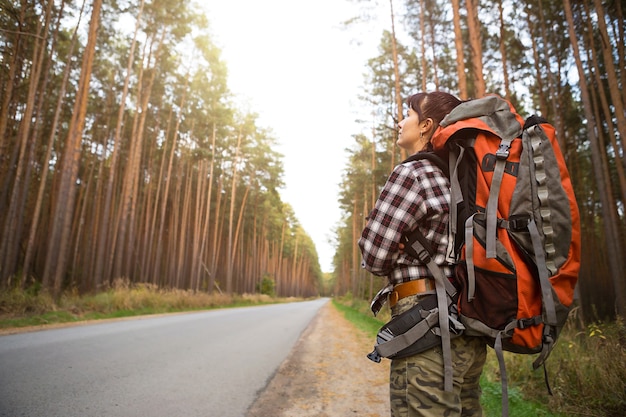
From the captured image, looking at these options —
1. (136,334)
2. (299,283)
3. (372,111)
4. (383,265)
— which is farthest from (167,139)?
(299,283)

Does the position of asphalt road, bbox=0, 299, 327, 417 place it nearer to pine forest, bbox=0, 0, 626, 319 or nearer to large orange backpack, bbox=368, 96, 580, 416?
large orange backpack, bbox=368, 96, 580, 416

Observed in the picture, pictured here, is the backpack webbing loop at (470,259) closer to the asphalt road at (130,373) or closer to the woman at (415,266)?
the woman at (415,266)

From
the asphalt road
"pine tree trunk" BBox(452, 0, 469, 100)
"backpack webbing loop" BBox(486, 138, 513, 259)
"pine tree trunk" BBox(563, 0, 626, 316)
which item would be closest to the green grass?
"backpack webbing loop" BBox(486, 138, 513, 259)

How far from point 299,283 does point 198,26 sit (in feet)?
245

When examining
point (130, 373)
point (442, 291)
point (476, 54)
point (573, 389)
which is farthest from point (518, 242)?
point (476, 54)

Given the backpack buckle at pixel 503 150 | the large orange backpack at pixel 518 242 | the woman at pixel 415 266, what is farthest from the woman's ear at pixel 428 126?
the backpack buckle at pixel 503 150

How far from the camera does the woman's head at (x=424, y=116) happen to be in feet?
6.86

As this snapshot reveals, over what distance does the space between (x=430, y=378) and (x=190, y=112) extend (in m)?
27.6

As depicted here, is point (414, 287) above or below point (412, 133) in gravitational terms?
below

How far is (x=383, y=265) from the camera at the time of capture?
181 cm

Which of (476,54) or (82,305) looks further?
(82,305)

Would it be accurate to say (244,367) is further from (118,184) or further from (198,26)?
(118,184)

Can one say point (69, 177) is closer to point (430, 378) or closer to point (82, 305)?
point (82, 305)

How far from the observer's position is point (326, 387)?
5.22m
